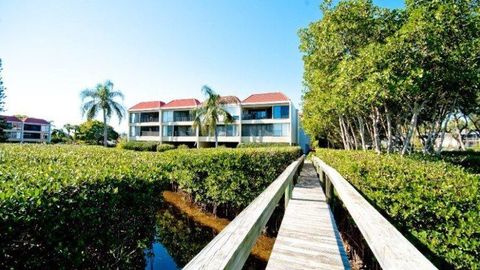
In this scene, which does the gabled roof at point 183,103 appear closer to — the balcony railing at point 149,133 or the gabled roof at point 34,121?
the balcony railing at point 149,133

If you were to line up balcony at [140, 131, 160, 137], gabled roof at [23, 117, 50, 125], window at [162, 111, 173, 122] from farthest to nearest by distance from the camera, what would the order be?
gabled roof at [23, 117, 50, 125]
balcony at [140, 131, 160, 137]
window at [162, 111, 173, 122]

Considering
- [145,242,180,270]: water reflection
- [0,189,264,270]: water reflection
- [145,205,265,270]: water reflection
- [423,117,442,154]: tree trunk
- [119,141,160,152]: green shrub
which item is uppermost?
[423,117,442,154]: tree trunk

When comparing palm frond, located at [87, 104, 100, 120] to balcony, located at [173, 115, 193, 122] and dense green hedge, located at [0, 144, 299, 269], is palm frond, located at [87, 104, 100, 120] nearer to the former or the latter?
balcony, located at [173, 115, 193, 122]

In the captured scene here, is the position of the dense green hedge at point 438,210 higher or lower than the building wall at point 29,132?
lower

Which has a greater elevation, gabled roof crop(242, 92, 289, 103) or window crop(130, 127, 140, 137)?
gabled roof crop(242, 92, 289, 103)

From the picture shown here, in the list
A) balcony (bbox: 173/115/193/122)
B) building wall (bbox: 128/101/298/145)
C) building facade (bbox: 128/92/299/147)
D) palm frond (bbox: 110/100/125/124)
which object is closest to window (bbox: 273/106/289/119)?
building facade (bbox: 128/92/299/147)

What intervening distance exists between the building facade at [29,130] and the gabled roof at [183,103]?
49086 millimetres

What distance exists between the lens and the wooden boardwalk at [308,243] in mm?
3291

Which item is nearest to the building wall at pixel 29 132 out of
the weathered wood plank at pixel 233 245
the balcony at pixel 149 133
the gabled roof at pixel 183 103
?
the balcony at pixel 149 133

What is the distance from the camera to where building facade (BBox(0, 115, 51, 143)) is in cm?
6731

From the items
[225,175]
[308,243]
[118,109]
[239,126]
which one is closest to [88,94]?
[118,109]

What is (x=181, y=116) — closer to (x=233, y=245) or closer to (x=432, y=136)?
(x=432, y=136)

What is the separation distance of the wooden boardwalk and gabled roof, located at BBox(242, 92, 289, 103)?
29.4 m

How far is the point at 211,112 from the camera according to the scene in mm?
32688
